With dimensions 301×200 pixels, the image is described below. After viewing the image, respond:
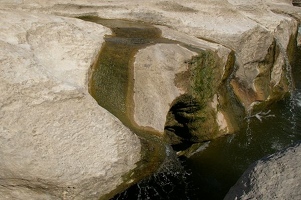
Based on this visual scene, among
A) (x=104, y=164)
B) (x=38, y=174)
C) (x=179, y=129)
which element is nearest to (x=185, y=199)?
(x=179, y=129)

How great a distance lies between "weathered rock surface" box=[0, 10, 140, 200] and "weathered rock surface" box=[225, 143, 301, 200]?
60.7 inches

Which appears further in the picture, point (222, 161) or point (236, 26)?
point (236, 26)

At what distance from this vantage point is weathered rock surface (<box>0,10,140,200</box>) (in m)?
4.33

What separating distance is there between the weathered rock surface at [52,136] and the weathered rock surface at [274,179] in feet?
5.05

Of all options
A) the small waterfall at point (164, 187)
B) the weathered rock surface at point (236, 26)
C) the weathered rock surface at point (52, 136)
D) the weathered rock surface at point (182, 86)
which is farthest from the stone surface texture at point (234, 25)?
the weathered rock surface at point (52, 136)

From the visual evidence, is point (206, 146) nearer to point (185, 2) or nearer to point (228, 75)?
point (228, 75)

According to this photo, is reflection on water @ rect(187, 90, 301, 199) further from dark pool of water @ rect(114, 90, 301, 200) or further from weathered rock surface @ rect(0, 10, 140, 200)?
weathered rock surface @ rect(0, 10, 140, 200)

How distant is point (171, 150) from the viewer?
224 inches

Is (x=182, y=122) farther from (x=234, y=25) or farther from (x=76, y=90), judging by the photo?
(x=234, y=25)

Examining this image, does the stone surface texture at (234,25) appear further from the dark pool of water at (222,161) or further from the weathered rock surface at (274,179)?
the weathered rock surface at (274,179)

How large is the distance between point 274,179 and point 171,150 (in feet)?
7.05

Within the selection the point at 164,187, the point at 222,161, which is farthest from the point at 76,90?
the point at 222,161

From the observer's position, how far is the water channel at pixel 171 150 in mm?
5516

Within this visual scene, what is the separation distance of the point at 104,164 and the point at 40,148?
787mm
